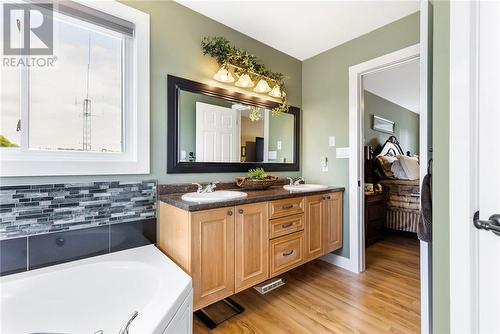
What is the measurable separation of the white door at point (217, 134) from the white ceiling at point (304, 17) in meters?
0.82

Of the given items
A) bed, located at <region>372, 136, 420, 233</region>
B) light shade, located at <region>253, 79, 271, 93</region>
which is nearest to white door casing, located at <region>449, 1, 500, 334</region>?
light shade, located at <region>253, 79, 271, 93</region>

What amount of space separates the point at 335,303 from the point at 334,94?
2.09 metres

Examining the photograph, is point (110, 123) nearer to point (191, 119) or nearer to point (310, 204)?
point (191, 119)

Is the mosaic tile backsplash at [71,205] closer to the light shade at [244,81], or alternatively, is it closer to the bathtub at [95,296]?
the bathtub at [95,296]

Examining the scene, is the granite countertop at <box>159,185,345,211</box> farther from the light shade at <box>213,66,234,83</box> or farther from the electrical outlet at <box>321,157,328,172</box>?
the light shade at <box>213,66,234,83</box>

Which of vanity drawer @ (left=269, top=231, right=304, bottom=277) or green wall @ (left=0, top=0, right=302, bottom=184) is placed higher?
green wall @ (left=0, top=0, right=302, bottom=184)

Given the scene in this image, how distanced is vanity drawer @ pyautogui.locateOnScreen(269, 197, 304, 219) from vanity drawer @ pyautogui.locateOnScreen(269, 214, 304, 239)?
0.13 feet

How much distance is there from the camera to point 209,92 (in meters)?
2.08

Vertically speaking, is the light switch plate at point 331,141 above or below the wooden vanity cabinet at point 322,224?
above

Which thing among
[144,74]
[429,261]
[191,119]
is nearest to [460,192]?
[429,261]

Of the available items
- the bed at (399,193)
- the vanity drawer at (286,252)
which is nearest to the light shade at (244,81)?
the vanity drawer at (286,252)

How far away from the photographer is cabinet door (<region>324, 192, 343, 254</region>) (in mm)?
2324

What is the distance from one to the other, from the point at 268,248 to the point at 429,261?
3.28ft

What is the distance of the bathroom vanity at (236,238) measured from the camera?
1416mm
